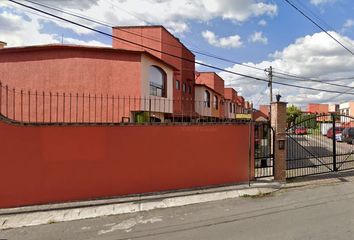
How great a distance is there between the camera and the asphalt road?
5.73 meters

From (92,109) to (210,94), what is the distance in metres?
22.6

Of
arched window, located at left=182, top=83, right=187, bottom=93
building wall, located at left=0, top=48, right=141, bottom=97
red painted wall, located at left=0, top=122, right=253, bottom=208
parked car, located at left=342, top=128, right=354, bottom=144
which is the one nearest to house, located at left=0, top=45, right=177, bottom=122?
building wall, located at left=0, top=48, right=141, bottom=97

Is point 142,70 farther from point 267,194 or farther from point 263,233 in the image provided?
point 263,233

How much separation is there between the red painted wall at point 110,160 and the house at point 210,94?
20877 millimetres

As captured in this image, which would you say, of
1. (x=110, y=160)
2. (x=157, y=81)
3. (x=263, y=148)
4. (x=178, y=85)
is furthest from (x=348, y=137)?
(x=110, y=160)

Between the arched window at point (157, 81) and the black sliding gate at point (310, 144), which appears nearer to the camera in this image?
the black sliding gate at point (310, 144)

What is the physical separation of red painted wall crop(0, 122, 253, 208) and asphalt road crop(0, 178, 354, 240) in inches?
53.9

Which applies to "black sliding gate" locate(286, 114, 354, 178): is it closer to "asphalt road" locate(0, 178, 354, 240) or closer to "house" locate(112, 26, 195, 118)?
"asphalt road" locate(0, 178, 354, 240)

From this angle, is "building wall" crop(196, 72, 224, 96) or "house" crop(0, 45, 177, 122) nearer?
"house" crop(0, 45, 177, 122)

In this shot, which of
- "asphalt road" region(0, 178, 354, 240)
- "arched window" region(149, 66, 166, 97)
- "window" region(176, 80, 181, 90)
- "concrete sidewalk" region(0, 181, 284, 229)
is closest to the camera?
"asphalt road" region(0, 178, 354, 240)

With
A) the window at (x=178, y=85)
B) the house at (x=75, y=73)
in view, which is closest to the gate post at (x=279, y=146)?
the house at (x=75, y=73)

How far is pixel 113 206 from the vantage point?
788cm

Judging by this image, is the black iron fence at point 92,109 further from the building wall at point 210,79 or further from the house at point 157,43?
the building wall at point 210,79

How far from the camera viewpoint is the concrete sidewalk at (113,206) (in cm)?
703
